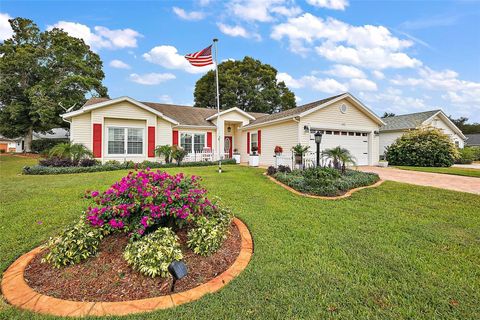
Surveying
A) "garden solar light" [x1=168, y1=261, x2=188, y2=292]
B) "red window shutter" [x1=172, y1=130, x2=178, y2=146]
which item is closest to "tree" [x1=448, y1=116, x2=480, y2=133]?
"red window shutter" [x1=172, y1=130, x2=178, y2=146]

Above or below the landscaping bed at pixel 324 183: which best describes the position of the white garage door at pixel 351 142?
above

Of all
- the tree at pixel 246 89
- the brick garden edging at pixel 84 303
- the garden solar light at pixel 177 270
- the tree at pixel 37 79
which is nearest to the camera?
the brick garden edging at pixel 84 303

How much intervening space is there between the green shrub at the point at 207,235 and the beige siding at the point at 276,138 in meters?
9.27

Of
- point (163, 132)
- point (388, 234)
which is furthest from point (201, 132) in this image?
point (388, 234)

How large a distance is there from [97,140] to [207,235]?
40.5ft

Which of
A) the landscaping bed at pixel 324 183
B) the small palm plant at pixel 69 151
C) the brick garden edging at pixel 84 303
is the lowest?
the brick garden edging at pixel 84 303

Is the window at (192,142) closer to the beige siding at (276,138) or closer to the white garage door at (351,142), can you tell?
the beige siding at (276,138)

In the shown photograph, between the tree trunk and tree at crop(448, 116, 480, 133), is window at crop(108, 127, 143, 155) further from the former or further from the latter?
tree at crop(448, 116, 480, 133)

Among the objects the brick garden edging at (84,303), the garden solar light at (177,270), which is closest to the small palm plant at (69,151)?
the brick garden edging at (84,303)

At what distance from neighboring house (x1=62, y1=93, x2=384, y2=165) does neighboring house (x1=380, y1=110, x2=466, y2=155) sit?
7.52m

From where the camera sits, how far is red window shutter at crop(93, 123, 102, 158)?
1248 centimetres

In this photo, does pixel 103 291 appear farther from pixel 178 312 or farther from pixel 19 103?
pixel 19 103

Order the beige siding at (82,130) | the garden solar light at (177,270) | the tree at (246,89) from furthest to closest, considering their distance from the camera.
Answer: the tree at (246,89) < the beige siding at (82,130) < the garden solar light at (177,270)

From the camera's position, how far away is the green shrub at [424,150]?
1382 centimetres
